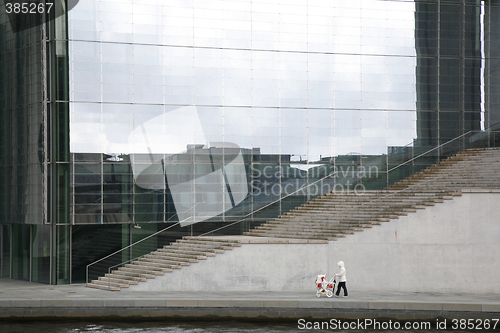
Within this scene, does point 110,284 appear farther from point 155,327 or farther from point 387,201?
point 387,201

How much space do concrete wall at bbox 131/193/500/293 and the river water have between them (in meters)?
4.16

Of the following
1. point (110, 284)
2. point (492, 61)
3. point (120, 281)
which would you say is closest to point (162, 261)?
point (120, 281)

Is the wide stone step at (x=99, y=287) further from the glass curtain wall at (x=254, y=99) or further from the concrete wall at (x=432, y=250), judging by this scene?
the concrete wall at (x=432, y=250)

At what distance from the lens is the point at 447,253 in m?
22.8

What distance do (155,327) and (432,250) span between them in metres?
11.2

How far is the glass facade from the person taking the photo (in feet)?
85.0

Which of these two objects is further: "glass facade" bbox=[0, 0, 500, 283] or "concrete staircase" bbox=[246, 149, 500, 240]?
"glass facade" bbox=[0, 0, 500, 283]

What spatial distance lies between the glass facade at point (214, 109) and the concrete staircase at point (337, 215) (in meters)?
0.92

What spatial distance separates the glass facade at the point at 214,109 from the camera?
85.0 feet

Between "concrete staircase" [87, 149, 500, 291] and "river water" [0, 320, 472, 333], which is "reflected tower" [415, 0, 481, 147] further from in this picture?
"river water" [0, 320, 472, 333]

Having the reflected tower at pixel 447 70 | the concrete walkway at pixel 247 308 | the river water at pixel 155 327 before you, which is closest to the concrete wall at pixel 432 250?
the concrete walkway at pixel 247 308

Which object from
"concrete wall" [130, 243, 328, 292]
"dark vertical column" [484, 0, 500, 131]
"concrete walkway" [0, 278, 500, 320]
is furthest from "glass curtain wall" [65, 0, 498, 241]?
"concrete walkway" [0, 278, 500, 320]

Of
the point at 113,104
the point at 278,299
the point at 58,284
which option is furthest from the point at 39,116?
the point at 278,299

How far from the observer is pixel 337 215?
81.7 feet
